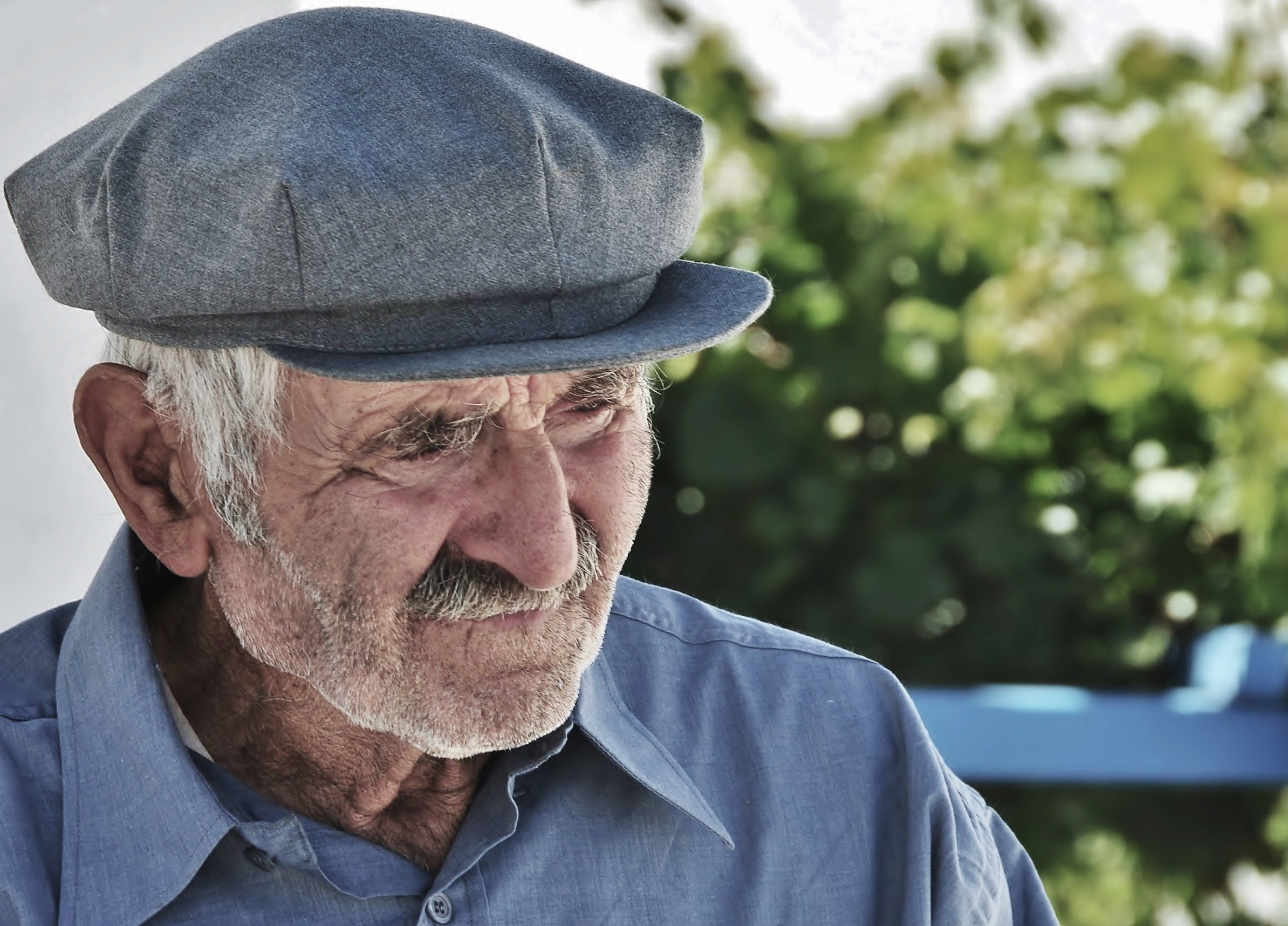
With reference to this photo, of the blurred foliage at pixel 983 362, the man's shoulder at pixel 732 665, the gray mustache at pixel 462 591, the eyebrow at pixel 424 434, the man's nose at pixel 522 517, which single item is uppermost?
the eyebrow at pixel 424 434

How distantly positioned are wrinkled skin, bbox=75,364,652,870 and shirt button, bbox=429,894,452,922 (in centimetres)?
10

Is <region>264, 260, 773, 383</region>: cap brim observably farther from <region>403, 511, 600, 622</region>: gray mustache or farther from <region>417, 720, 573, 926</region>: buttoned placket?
<region>417, 720, 573, 926</region>: buttoned placket

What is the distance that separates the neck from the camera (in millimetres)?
1730

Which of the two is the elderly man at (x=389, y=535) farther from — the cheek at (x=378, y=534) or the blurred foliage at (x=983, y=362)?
the blurred foliage at (x=983, y=362)

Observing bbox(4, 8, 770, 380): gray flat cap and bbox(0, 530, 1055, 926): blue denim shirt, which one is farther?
bbox(0, 530, 1055, 926): blue denim shirt

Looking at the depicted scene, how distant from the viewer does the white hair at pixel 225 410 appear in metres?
1.57

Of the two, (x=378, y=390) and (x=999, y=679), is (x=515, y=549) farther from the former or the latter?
(x=999, y=679)

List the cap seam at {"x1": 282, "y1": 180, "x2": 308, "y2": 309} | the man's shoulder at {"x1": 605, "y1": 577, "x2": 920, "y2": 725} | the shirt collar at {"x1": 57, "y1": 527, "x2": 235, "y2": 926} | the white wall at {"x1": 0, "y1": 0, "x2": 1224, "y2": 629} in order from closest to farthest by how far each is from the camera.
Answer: the cap seam at {"x1": 282, "y1": 180, "x2": 308, "y2": 309}, the shirt collar at {"x1": 57, "y1": 527, "x2": 235, "y2": 926}, the man's shoulder at {"x1": 605, "y1": 577, "x2": 920, "y2": 725}, the white wall at {"x1": 0, "y1": 0, "x2": 1224, "y2": 629}

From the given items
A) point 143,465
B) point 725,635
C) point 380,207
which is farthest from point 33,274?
point 725,635

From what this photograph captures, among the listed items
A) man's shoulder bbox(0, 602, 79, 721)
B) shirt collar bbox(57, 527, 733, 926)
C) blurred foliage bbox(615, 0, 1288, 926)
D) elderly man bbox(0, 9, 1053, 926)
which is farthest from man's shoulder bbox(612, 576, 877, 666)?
blurred foliage bbox(615, 0, 1288, 926)

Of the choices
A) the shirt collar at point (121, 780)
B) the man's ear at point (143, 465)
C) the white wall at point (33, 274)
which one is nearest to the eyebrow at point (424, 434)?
the man's ear at point (143, 465)

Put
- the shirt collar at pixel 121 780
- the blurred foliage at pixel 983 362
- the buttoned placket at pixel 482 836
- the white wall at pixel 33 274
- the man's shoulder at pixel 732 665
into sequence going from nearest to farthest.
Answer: the shirt collar at pixel 121 780
the buttoned placket at pixel 482 836
the man's shoulder at pixel 732 665
the white wall at pixel 33 274
the blurred foliage at pixel 983 362

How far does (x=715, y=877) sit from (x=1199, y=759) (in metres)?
2.14

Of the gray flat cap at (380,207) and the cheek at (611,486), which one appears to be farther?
the cheek at (611,486)
